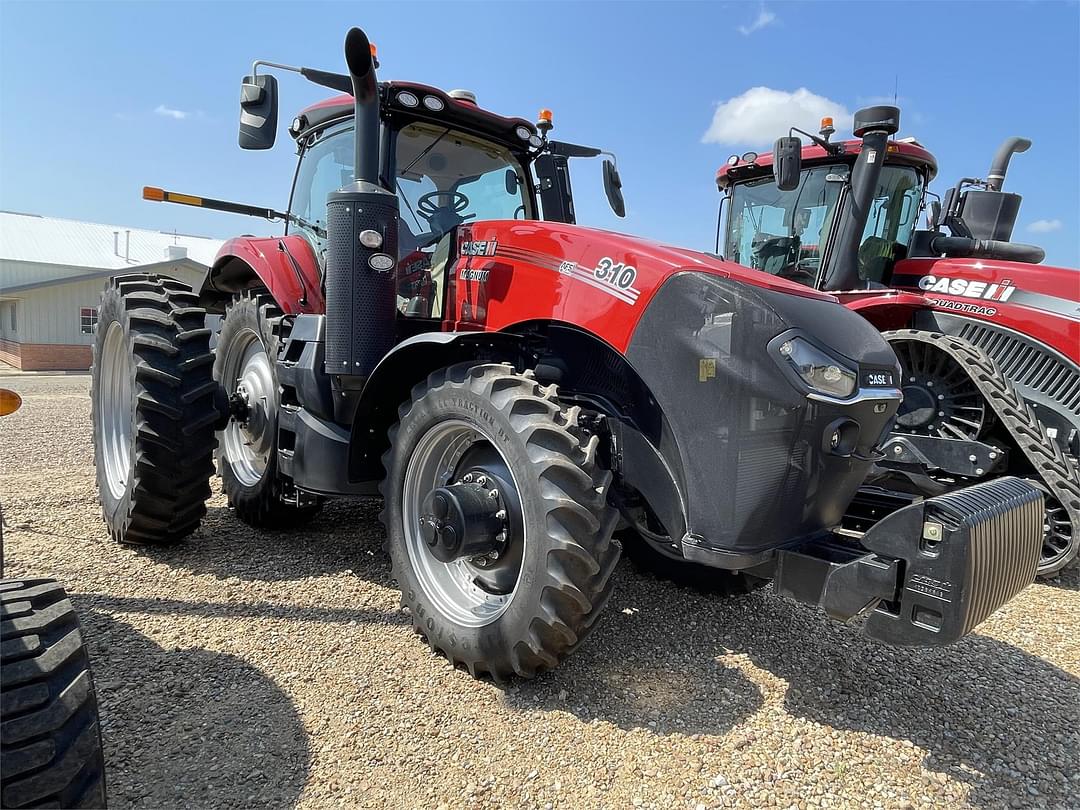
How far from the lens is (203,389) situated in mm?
3600

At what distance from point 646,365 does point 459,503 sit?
847 millimetres

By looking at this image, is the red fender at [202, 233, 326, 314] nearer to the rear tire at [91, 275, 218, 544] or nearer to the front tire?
the rear tire at [91, 275, 218, 544]

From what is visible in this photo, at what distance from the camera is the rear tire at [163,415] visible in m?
3.48

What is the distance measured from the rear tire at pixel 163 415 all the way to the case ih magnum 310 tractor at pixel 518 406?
0.02 m

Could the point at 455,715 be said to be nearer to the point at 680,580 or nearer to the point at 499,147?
the point at 680,580

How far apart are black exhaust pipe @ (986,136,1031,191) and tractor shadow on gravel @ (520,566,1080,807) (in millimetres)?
4693

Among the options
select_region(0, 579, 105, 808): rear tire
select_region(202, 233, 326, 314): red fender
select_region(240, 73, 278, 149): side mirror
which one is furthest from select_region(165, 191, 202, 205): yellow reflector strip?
select_region(0, 579, 105, 808): rear tire

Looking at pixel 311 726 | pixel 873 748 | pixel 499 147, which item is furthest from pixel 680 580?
pixel 499 147

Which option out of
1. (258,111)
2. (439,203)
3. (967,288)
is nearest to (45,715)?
(258,111)

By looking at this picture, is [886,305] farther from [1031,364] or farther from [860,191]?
[1031,364]

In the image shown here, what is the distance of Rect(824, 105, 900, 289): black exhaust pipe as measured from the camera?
16.1ft

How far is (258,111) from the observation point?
130 inches

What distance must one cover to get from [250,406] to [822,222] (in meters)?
4.59

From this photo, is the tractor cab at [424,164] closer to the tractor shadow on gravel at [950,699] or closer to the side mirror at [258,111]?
the side mirror at [258,111]
